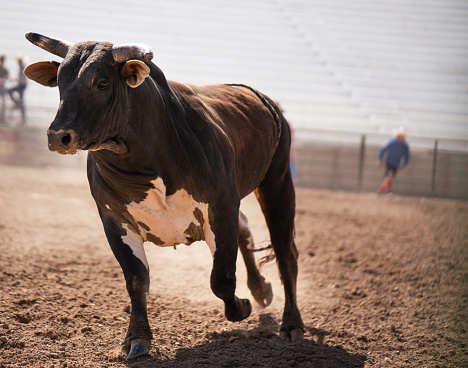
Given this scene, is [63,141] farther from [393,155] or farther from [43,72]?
[393,155]

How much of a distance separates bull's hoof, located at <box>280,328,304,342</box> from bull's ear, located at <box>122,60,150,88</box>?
6.54ft

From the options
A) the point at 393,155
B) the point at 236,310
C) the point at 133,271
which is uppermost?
the point at 133,271

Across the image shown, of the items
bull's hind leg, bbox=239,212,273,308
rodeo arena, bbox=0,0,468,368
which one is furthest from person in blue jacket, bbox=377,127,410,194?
bull's hind leg, bbox=239,212,273,308

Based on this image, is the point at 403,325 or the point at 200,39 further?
the point at 200,39

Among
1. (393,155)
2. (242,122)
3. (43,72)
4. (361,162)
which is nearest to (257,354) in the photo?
(242,122)

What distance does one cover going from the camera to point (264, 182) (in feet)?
15.2

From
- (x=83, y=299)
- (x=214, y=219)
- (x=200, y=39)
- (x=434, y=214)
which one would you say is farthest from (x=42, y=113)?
(x=214, y=219)

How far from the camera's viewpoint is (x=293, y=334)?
406 centimetres

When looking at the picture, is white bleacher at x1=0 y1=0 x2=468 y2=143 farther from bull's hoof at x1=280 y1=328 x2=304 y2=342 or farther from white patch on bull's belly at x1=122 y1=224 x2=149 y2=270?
white patch on bull's belly at x1=122 y1=224 x2=149 y2=270

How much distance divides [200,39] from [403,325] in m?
19.4

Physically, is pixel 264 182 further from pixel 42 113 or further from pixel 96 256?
pixel 42 113

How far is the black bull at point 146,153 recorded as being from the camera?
2.98m

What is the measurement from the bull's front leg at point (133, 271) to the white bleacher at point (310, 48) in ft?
50.1

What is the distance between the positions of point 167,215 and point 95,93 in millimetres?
874
